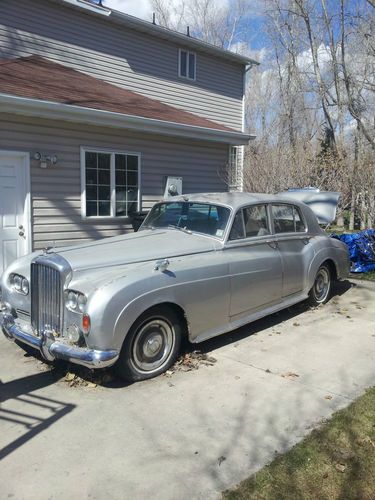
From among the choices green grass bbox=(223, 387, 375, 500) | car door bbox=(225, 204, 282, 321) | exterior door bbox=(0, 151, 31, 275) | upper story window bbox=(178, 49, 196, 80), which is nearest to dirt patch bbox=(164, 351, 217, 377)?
car door bbox=(225, 204, 282, 321)

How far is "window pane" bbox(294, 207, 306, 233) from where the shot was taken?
6.27 meters

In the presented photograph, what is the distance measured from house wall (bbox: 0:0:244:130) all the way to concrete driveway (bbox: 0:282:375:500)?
7.47m

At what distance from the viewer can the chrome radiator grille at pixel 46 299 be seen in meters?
4.00

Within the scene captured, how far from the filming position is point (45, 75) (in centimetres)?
893

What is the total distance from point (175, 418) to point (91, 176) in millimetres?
6078

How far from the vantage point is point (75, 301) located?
3.87 m

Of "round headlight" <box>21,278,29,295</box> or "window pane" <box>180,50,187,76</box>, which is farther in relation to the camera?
"window pane" <box>180,50,187,76</box>

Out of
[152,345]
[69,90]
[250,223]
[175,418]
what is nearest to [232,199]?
Result: [250,223]

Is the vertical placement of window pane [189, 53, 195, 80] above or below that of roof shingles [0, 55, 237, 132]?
above

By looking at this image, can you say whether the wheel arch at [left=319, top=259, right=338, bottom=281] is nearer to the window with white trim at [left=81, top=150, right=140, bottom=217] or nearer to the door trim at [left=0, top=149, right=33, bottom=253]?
the window with white trim at [left=81, top=150, right=140, bottom=217]

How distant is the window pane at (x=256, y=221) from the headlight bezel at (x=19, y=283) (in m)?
2.49

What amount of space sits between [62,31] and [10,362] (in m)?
8.57

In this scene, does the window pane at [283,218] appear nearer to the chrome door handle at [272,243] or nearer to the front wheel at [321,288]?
the chrome door handle at [272,243]

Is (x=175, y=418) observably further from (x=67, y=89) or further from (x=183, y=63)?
(x=183, y=63)
